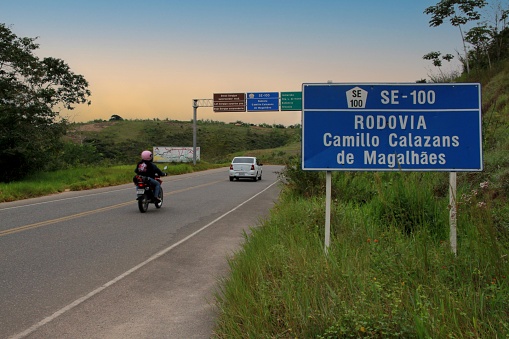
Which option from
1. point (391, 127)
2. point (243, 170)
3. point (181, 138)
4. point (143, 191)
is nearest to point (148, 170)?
point (143, 191)

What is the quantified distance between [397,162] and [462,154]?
2.91ft

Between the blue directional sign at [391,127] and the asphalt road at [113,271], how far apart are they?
8.10 ft

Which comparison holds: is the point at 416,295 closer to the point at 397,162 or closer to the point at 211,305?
the point at 397,162

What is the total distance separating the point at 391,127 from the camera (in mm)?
5645

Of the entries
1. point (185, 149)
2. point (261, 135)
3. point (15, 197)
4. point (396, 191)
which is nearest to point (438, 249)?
point (396, 191)

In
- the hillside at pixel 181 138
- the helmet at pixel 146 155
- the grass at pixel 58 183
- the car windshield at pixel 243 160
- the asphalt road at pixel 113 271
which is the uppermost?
the hillside at pixel 181 138

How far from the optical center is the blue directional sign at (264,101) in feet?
148

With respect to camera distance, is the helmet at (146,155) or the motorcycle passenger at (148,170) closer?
the helmet at (146,155)

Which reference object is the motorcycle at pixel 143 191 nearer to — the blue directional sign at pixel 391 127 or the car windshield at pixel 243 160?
the blue directional sign at pixel 391 127

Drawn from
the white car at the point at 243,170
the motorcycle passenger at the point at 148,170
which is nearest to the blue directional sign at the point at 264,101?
the white car at the point at 243,170

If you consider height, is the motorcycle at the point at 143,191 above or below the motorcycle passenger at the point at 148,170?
below

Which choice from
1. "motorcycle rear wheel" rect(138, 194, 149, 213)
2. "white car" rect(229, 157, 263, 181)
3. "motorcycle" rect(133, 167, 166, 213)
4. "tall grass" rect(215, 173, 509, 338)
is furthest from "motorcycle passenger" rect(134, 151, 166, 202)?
"white car" rect(229, 157, 263, 181)

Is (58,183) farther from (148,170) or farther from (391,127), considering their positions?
(391,127)

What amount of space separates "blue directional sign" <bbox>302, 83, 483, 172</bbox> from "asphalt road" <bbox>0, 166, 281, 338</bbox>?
97.3 inches
